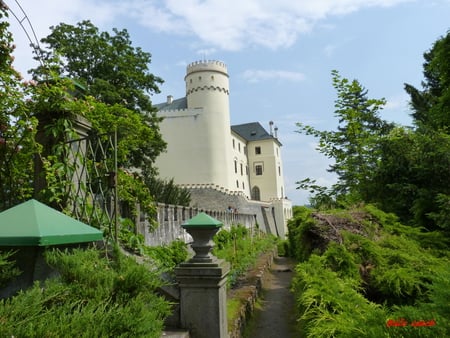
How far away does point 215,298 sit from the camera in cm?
296

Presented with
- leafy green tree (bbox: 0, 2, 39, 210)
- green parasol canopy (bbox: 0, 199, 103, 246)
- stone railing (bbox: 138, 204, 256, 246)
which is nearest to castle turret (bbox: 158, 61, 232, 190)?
stone railing (bbox: 138, 204, 256, 246)

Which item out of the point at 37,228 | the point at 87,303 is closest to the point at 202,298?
the point at 87,303

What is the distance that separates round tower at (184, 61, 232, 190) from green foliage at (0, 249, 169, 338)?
28.7m

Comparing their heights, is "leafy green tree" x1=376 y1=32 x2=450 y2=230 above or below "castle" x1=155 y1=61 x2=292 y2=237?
below

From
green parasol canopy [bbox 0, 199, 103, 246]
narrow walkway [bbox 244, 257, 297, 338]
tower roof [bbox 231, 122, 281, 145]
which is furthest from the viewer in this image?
tower roof [bbox 231, 122, 281, 145]

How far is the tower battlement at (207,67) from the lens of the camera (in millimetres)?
31344

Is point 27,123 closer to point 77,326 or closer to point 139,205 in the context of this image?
point 139,205

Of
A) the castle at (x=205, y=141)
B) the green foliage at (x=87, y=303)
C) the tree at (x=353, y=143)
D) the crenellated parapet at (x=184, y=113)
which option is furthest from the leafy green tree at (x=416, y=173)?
the crenellated parapet at (x=184, y=113)

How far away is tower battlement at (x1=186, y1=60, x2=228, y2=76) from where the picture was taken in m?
31.3

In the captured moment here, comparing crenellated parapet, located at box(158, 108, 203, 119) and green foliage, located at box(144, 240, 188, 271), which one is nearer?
green foliage, located at box(144, 240, 188, 271)

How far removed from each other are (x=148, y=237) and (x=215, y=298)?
3112 mm

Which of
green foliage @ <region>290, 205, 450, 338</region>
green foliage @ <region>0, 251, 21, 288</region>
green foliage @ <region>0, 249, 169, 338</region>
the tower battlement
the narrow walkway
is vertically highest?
the tower battlement

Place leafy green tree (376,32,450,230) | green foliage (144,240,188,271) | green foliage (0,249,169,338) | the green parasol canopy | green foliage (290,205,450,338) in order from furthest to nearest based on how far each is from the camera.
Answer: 1. leafy green tree (376,32,450,230)
2. green foliage (144,240,188,271)
3. green foliage (290,205,450,338)
4. the green parasol canopy
5. green foliage (0,249,169,338)

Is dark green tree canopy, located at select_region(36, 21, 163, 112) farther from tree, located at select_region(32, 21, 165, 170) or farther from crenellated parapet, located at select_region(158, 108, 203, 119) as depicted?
crenellated parapet, located at select_region(158, 108, 203, 119)
